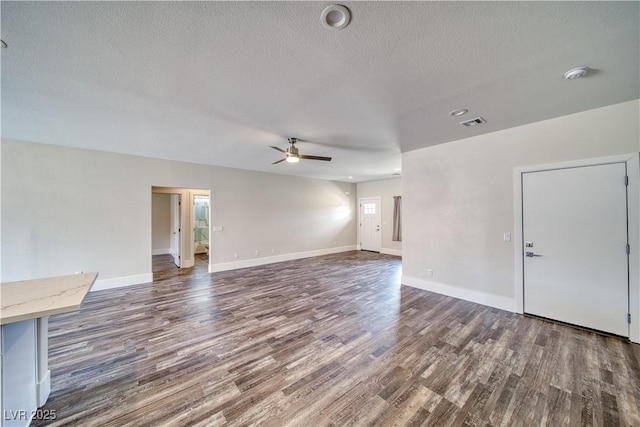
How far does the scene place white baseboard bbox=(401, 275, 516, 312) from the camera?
347 centimetres

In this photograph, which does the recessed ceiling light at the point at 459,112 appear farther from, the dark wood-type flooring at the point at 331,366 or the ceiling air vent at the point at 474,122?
the dark wood-type flooring at the point at 331,366

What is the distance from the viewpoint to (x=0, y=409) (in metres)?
1.38

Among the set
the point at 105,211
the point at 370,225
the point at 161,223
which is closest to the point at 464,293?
the point at 370,225

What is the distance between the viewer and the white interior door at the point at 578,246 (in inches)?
107

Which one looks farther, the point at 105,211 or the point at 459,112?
the point at 105,211

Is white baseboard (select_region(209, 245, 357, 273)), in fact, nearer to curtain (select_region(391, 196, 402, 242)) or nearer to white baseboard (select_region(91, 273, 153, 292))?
white baseboard (select_region(91, 273, 153, 292))

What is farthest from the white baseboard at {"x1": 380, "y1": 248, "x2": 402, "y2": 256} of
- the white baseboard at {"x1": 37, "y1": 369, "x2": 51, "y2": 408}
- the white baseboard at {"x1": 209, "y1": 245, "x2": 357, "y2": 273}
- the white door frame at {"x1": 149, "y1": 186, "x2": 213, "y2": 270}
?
the white baseboard at {"x1": 37, "y1": 369, "x2": 51, "y2": 408}

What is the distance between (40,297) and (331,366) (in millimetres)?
2294

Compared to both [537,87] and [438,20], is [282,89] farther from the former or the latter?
[537,87]

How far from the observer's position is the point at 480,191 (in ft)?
12.2

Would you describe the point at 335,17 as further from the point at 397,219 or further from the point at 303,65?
the point at 397,219

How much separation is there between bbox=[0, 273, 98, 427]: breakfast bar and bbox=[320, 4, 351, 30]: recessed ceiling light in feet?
7.79

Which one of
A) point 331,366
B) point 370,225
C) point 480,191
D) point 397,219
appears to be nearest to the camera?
point 331,366

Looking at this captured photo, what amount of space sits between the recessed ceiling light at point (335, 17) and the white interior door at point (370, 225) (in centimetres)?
734
